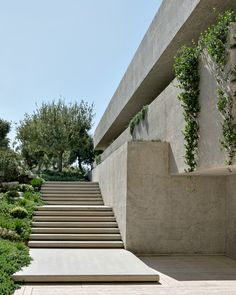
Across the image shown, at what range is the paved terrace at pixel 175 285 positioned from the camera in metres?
7.05

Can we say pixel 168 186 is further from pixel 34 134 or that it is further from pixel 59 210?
pixel 34 134

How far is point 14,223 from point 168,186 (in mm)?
4272

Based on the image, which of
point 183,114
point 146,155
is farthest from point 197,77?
point 146,155

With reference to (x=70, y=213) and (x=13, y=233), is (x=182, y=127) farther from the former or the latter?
(x=70, y=213)

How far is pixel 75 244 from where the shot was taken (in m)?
11.3

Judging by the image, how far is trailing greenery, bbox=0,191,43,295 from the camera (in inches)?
296

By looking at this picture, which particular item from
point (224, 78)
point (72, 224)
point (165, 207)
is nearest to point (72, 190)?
point (72, 224)

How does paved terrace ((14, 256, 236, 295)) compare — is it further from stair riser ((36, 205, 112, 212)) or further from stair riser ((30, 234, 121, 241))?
stair riser ((36, 205, 112, 212))

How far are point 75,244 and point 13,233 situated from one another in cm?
161

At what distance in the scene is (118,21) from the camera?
41.9 ft

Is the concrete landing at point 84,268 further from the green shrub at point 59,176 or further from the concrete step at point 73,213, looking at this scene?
the green shrub at point 59,176

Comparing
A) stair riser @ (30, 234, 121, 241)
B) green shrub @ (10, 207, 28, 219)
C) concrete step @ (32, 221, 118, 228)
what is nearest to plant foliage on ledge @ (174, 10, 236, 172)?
stair riser @ (30, 234, 121, 241)

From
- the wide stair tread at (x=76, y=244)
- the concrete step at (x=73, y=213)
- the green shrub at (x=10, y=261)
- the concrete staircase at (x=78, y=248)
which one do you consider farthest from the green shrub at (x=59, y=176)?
the green shrub at (x=10, y=261)

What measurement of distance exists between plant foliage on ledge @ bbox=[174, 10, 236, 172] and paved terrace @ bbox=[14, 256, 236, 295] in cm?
210
